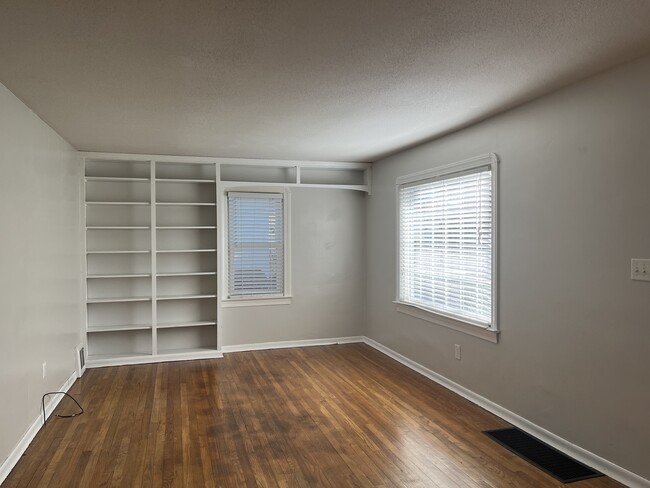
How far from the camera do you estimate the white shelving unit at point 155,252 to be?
5574mm

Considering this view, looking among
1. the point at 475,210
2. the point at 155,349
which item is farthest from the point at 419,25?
the point at 155,349

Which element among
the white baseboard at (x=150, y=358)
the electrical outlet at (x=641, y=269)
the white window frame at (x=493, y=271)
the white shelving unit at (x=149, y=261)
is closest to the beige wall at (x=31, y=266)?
the white baseboard at (x=150, y=358)

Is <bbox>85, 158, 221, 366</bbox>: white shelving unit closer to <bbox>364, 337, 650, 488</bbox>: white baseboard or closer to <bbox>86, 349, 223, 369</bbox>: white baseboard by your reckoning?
<bbox>86, 349, 223, 369</bbox>: white baseboard

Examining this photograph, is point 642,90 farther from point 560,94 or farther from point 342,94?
point 342,94

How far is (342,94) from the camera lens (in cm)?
327

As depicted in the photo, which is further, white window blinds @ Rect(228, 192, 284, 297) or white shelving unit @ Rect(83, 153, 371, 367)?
white window blinds @ Rect(228, 192, 284, 297)

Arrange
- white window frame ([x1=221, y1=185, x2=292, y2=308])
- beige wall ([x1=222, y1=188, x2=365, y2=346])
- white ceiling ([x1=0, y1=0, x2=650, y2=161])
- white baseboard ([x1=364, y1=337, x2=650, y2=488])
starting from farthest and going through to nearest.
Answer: beige wall ([x1=222, y1=188, x2=365, y2=346])
white window frame ([x1=221, y1=185, x2=292, y2=308])
white baseboard ([x1=364, y1=337, x2=650, y2=488])
white ceiling ([x1=0, y1=0, x2=650, y2=161])

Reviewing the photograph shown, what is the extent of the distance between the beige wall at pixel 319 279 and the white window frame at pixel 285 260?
0.06 m

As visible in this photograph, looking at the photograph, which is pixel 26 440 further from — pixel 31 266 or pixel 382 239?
pixel 382 239

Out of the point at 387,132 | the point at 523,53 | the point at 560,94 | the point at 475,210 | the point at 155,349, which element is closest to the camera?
the point at 523,53

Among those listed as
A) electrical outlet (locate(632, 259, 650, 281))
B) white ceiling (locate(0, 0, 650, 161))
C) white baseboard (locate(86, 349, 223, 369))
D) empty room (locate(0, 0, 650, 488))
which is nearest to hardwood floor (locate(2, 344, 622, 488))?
empty room (locate(0, 0, 650, 488))

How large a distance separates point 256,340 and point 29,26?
457 cm

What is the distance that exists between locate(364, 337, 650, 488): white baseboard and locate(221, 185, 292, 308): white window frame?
6.43 feet

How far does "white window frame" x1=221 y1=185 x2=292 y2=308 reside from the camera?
6043mm
